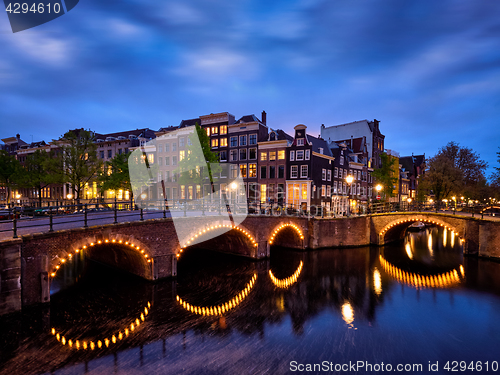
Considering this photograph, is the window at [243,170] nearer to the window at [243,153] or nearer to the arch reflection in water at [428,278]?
the window at [243,153]

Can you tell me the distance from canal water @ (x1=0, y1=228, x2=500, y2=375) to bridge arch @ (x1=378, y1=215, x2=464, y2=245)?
476cm

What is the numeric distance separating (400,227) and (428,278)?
1210 cm

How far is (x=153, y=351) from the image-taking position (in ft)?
32.8

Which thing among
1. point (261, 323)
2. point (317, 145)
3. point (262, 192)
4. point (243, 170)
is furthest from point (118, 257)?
point (317, 145)

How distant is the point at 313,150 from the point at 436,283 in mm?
22728

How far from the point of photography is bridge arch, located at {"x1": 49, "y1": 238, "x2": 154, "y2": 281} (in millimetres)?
12531

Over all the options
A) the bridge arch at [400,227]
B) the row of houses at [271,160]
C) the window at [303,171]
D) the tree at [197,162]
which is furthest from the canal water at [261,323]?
the window at [303,171]

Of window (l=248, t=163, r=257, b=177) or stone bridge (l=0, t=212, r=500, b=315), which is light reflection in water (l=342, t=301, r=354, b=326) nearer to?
stone bridge (l=0, t=212, r=500, b=315)

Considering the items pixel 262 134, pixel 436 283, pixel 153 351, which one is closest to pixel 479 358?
pixel 436 283

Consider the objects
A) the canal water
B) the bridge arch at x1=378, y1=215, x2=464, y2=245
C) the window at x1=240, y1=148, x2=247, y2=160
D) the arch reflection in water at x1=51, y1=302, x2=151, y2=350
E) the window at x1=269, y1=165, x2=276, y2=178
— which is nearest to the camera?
the canal water

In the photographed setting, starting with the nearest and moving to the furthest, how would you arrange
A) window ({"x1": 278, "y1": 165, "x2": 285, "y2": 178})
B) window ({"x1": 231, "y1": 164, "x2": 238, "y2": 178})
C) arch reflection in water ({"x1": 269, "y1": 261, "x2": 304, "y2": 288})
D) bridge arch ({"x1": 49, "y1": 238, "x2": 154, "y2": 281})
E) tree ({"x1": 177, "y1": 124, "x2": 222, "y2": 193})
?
bridge arch ({"x1": 49, "y1": 238, "x2": 154, "y2": 281})
arch reflection in water ({"x1": 269, "y1": 261, "x2": 304, "y2": 288})
tree ({"x1": 177, "y1": 124, "x2": 222, "y2": 193})
window ({"x1": 278, "y1": 165, "x2": 285, "y2": 178})
window ({"x1": 231, "y1": 164, "x2": 238, "y2": 178})

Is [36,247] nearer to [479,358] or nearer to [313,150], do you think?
[479,358]

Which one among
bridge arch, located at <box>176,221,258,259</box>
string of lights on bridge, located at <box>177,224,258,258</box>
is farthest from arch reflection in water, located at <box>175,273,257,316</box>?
string of lights on bridge, located at <box>177,224,258,258</box>

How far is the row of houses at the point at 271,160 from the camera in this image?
1496 inches
